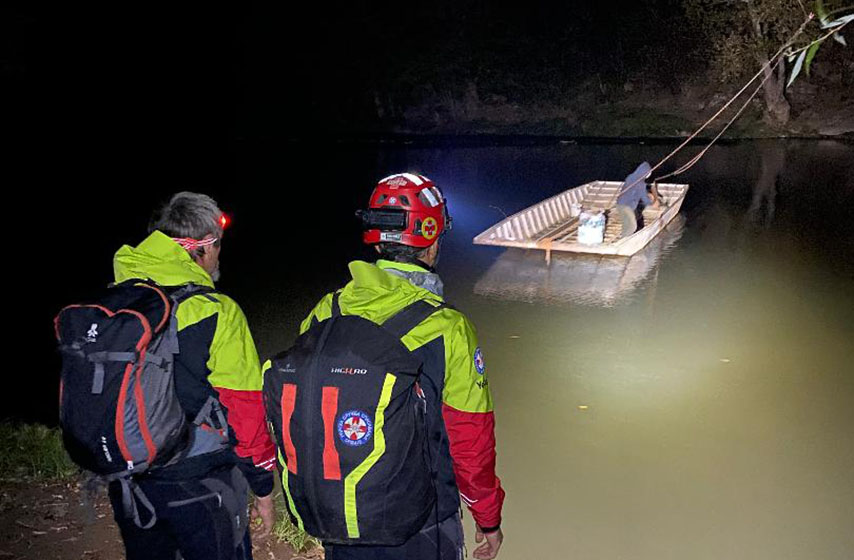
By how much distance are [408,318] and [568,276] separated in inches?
320

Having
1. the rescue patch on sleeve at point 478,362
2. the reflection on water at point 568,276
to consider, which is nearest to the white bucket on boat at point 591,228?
the reflection on water at point 568,276

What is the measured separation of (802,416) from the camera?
6.01 metres

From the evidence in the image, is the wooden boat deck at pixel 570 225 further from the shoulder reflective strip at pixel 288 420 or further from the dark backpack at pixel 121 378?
the shoulder reflective strip at pixel 288 420

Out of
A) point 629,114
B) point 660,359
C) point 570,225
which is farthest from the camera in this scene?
point 629,114

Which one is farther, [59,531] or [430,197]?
[59,531]

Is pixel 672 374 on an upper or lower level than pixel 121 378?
lower

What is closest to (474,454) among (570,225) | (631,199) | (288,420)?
(288,420)

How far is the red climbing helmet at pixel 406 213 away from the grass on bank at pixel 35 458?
10.3 feet

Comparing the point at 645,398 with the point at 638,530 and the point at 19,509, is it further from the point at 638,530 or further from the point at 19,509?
the point at 19,509

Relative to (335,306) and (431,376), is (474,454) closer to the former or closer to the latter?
(431,376)

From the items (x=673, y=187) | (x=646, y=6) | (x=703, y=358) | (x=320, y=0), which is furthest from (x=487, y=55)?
(x=703, y=358)

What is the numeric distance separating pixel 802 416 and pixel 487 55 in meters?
28.3

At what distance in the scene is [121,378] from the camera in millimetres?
2254

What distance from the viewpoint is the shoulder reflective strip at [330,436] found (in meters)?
1.95
